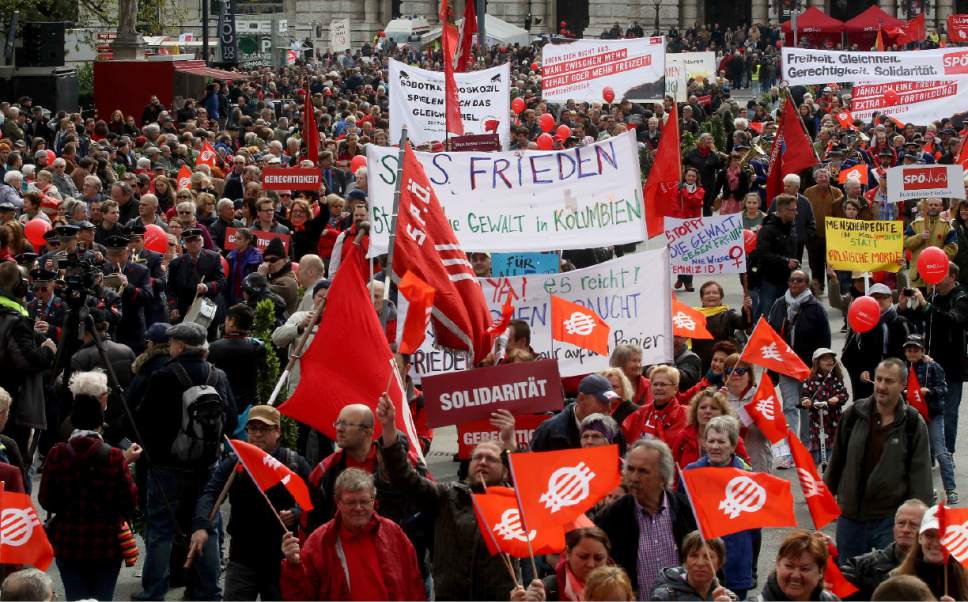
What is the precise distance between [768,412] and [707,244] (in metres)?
4.96

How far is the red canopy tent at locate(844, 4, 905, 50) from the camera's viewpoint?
183 ft

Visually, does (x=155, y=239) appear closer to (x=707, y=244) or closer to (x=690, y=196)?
(x=707, y=244)

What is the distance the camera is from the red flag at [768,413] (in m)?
9.38

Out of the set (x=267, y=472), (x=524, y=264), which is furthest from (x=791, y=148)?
(x=267, y=472)

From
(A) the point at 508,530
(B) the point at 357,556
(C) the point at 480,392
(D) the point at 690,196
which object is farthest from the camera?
(D) the point at 690,196

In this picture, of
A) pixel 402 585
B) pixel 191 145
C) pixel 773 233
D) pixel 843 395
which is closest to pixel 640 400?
pixel 843 395

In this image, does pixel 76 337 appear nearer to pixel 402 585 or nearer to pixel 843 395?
pixel 843 395

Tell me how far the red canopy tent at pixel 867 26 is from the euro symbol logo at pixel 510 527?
4964cm

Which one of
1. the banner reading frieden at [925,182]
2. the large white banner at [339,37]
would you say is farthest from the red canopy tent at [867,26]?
the banner reading frieden at [925,182]

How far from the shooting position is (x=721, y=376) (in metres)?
10.9

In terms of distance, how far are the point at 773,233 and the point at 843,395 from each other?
409cm

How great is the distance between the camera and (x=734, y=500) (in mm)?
7082

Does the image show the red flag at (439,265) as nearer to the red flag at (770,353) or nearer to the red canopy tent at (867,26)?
the red flag at (770,353)

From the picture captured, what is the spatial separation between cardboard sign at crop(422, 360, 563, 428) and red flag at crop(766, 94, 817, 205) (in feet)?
35.5
